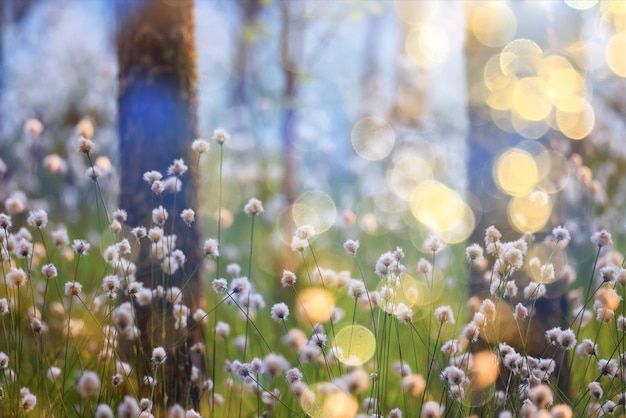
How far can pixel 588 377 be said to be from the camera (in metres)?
3.55

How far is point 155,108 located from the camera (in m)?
3.33

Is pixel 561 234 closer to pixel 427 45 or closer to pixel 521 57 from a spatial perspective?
pixel 521 57

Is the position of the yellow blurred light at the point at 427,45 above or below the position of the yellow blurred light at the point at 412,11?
below

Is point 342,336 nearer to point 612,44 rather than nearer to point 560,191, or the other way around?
point 560,191

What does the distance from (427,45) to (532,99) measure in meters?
7.32

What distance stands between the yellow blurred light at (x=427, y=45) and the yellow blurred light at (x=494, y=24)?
222 inches

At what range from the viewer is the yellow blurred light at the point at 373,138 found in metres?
9.23

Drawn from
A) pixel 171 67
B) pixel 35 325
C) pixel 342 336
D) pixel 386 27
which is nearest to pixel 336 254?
pixel 342 336

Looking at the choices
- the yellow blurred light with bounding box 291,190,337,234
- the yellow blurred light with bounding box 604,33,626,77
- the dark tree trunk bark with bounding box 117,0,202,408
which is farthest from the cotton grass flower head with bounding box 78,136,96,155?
the yellow blurred light with bounding box 604,33,626,77

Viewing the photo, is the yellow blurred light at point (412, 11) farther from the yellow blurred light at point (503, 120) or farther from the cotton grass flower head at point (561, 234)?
the cotton grass flower head at point (561, 234)

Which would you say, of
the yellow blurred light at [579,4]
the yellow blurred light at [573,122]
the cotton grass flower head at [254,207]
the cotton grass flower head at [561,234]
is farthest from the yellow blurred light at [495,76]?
the cotton grass flower head at [254,207]

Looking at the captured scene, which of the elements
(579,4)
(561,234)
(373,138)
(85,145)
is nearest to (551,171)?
(561,234)

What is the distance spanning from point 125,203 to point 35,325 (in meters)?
1.06

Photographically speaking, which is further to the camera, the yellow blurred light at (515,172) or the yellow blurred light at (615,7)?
the yellow blurred light at (615,7)
